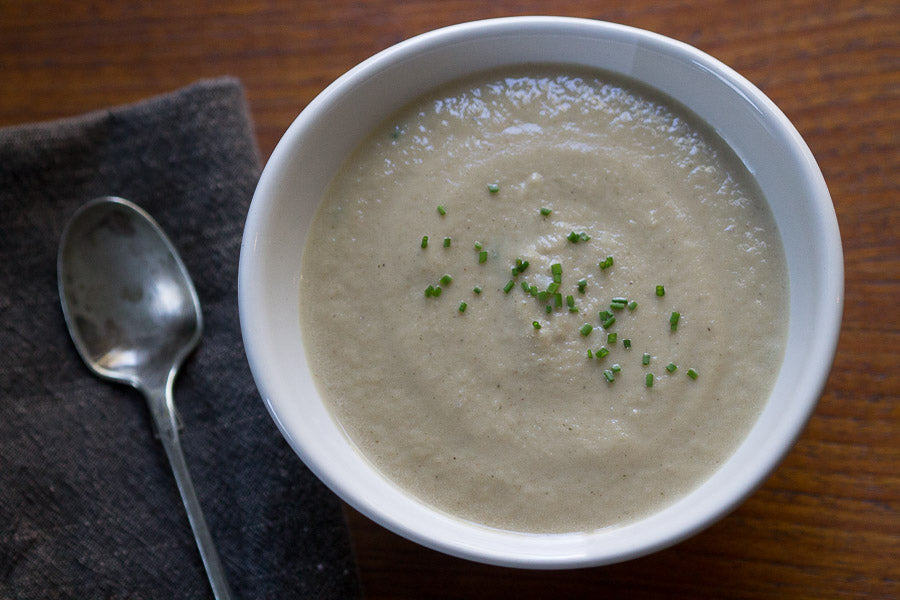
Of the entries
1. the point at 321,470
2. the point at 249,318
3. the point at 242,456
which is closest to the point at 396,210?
the point at 249,318

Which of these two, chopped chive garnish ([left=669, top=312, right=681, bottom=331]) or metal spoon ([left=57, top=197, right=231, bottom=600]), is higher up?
chopped chive garnish ([left=669, top=312, right=681, bottom=331])

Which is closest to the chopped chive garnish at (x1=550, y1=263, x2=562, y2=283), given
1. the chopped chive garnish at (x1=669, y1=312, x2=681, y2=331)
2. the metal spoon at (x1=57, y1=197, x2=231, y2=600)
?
the chopped chive garnish at (x1=669, y1=312, x2=681, y2=331)

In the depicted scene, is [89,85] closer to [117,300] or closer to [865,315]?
[117,300]

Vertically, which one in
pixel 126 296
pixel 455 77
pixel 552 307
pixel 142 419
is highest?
pixel 455 77

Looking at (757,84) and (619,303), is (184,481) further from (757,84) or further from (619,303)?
(757,84)

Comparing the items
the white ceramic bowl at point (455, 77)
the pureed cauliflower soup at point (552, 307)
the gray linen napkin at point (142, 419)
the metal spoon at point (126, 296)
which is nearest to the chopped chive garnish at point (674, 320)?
the pureed cauliflower soup at point (552, 307)

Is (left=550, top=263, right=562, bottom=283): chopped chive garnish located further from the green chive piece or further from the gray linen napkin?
the gray linen napkin

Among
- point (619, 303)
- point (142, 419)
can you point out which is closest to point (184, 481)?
point (142, 419)
